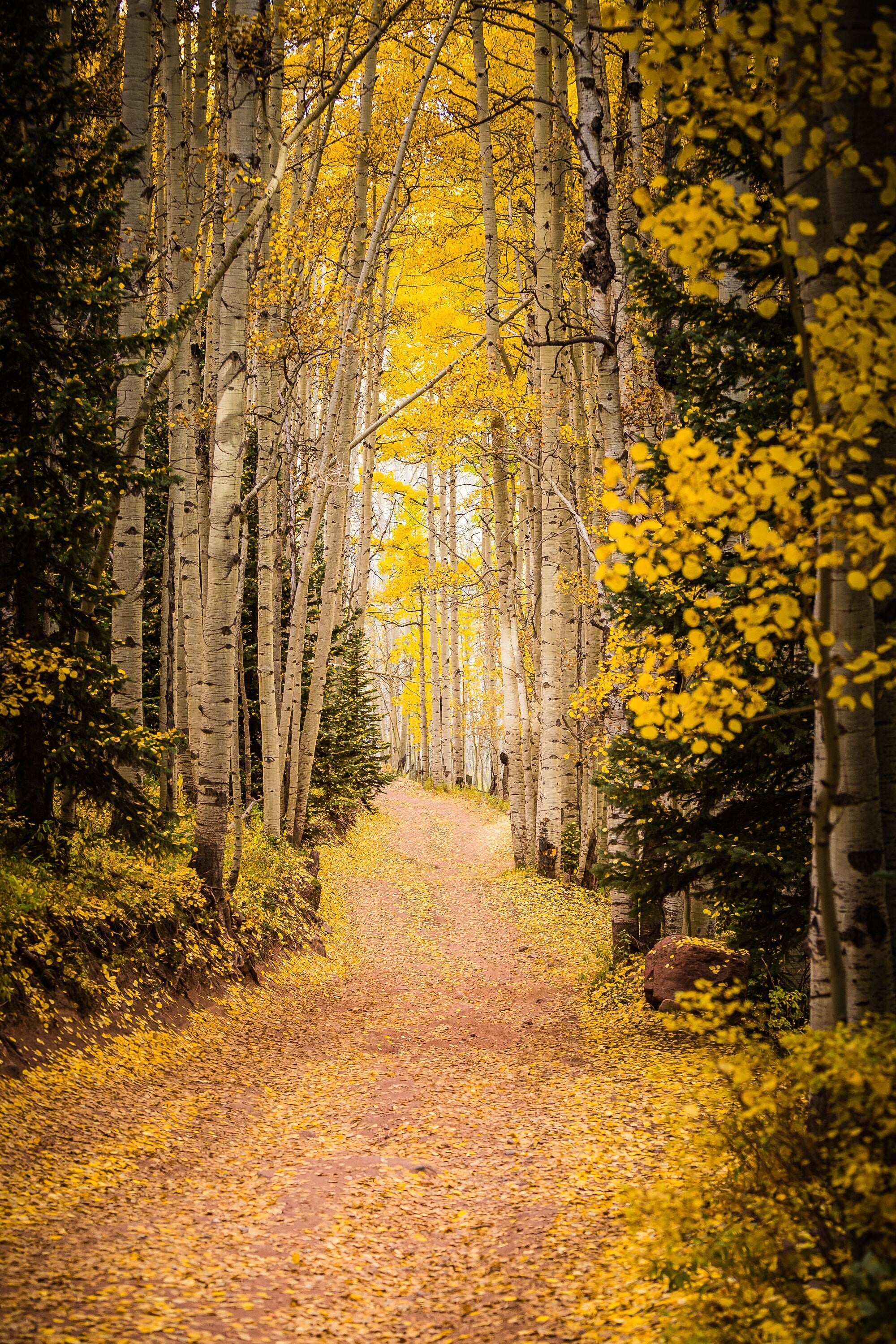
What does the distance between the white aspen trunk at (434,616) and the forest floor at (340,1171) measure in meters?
13.3

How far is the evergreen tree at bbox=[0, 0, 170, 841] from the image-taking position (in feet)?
18.3

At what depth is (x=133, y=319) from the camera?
25.2 ft

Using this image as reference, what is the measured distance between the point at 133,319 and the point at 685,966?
7.79m

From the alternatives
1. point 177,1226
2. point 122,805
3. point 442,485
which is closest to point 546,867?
point 122,805

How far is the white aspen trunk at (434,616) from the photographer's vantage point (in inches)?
882

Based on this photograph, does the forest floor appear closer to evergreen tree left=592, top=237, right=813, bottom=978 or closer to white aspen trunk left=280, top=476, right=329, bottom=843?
evergreen tree left=592, top=237, right=813, bottom=978

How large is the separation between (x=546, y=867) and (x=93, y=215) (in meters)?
10.3

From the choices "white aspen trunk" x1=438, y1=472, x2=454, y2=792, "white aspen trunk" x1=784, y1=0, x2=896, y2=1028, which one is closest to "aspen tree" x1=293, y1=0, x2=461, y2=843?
"white aspen trunk" x1=784, y1=0, x2=896, y2=1028

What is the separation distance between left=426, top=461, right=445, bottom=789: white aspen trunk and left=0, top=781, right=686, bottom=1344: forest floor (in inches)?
526

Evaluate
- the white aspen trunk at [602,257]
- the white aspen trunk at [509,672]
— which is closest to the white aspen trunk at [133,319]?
the white aspen trunk at [602,257]

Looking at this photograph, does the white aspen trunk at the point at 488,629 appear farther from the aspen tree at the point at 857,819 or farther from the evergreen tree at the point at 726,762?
the aspen tree at the point at 857,819

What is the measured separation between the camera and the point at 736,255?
4426 millimetres

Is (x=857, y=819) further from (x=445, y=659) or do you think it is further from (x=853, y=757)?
(x=445, y=659)

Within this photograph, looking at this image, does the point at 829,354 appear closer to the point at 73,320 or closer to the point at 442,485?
the point at 73,320
